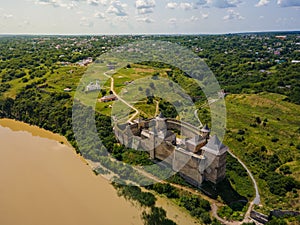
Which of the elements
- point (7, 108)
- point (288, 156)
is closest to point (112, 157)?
point (288, 156)

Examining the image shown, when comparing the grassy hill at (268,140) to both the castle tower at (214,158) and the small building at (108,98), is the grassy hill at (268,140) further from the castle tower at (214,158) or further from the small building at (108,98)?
the small building at (108,98)

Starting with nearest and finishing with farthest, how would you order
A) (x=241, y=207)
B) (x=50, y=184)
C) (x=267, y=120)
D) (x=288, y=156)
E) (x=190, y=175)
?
1. (x=241, y=207)
2. (x=190, y=175)
3. (x=50, y=184)
4. (x=288, y=156)
5. (x=267, y=120)

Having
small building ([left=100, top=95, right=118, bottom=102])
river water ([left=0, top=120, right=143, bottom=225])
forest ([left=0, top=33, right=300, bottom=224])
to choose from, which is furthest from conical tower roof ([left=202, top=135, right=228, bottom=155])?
small building ([left=100, top=95, right=118, bottom=102])

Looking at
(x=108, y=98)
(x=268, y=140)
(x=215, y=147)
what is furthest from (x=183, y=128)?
(x=108, y=98)

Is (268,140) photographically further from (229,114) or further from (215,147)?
(215,147)

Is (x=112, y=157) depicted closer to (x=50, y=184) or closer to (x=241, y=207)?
(x=50, y=184)

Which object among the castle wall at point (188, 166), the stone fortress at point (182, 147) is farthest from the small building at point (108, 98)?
the castle wall at point (188, 166)

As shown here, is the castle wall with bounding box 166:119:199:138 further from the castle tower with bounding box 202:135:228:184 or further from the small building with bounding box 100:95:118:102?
the small building with bounding box 100:95:118:102
